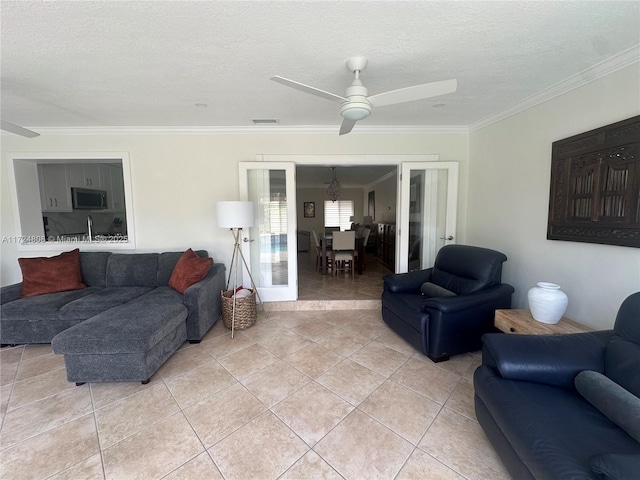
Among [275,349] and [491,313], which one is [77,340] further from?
[491,313]

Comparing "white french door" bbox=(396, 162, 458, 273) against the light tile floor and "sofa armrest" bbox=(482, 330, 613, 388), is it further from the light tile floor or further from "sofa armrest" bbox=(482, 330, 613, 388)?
"sofa armrest" bbox=(482, 330, 613, 388)

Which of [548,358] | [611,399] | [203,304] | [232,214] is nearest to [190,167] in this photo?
[232,214]

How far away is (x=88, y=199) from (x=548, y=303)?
6475 mm

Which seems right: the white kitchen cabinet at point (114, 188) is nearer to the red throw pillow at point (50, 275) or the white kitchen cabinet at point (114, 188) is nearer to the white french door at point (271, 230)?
the red throw pillow at point (50, 275)

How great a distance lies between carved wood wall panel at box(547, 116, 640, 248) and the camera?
1.77 m

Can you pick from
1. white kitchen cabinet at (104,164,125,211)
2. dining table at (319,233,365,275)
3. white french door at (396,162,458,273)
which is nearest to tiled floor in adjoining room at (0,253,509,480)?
white french door at (396,162,458,273)

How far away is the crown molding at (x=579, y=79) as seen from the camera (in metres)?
1.81

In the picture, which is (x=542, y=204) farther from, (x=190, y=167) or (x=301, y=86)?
(x=190, y=167)

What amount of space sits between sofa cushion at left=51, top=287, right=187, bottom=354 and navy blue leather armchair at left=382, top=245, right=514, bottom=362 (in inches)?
86.9

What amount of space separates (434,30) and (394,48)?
0.26m

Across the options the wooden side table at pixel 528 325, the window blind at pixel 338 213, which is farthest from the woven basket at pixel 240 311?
the window blind at pixel 338 213

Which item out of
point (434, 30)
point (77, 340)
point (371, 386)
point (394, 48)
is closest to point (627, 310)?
point (371, 386)

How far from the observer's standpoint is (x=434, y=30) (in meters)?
1.60

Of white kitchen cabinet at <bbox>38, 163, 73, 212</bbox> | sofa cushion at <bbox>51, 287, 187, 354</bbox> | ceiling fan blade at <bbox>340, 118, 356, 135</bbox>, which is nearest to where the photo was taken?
sofa cushion at <bbox>51, 287, 187, 354</bbox>
